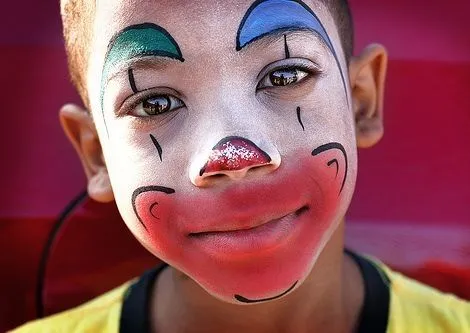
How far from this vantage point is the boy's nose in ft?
2.73

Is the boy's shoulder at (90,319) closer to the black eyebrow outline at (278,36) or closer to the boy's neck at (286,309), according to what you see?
the boy's neck at (286,309)

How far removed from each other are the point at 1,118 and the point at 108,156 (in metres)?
0.50

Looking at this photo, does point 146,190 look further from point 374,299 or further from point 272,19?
point 374,299

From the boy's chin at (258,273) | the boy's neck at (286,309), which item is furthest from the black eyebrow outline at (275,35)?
the boy's neck at (286,309)

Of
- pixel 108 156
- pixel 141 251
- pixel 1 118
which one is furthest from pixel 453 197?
pixel 1 118

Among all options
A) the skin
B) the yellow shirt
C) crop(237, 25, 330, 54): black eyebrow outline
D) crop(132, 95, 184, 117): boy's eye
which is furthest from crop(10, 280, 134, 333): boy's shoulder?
crop(237, 25, 330, 54): black eyebrow outline

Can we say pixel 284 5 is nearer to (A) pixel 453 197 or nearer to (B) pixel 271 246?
(B) pixel 271 246

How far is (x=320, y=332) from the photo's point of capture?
45.4 inches

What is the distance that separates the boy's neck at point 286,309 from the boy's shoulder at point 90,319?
2.6 inches

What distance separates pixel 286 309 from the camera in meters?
1.13

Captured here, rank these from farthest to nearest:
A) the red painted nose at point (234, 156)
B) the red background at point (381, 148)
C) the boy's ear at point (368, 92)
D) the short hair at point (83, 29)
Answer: the red background at point (381, 148), the boy's ear at point (368, 92), the short hair at point (83, 29), the red painted nose at point (234, 156)

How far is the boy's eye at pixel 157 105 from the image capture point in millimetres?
912

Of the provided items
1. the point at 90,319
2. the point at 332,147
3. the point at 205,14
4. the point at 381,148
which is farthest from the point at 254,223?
the point at 381,148

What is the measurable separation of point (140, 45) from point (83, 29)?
158 mm
